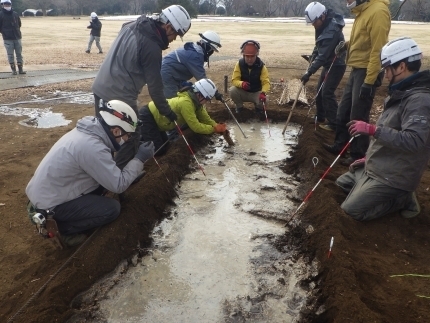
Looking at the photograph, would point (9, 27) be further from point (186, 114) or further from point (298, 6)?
point (298, 6)

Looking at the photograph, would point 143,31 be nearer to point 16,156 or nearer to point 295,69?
point 16,156

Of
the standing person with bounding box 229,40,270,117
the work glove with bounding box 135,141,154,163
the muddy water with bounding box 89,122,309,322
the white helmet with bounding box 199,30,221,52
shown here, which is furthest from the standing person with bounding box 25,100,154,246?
the standing person with bounding box 229,40,270,117

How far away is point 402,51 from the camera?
3.80m

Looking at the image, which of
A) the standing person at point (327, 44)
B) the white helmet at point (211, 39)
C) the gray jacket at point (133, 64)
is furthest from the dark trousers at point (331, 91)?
the gray jacket at point (133, 64)

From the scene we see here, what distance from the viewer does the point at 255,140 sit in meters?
7.48

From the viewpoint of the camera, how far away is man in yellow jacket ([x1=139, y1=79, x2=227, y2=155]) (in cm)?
595

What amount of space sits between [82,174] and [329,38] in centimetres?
496

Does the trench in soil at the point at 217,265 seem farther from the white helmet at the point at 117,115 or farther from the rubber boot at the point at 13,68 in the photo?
the rubber boot at the point at 13,68

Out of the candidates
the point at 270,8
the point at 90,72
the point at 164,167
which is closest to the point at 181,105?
the point at 164,167

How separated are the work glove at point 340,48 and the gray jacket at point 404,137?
8.84 ft

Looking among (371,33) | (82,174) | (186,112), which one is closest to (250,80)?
(186,112)

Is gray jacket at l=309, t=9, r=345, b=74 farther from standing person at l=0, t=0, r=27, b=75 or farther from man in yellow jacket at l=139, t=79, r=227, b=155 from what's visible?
standing person at l=0, t=0, r=27, b=75

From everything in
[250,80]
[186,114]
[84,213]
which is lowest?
[84,213]

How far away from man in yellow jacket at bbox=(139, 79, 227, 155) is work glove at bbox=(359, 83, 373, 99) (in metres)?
2.17
